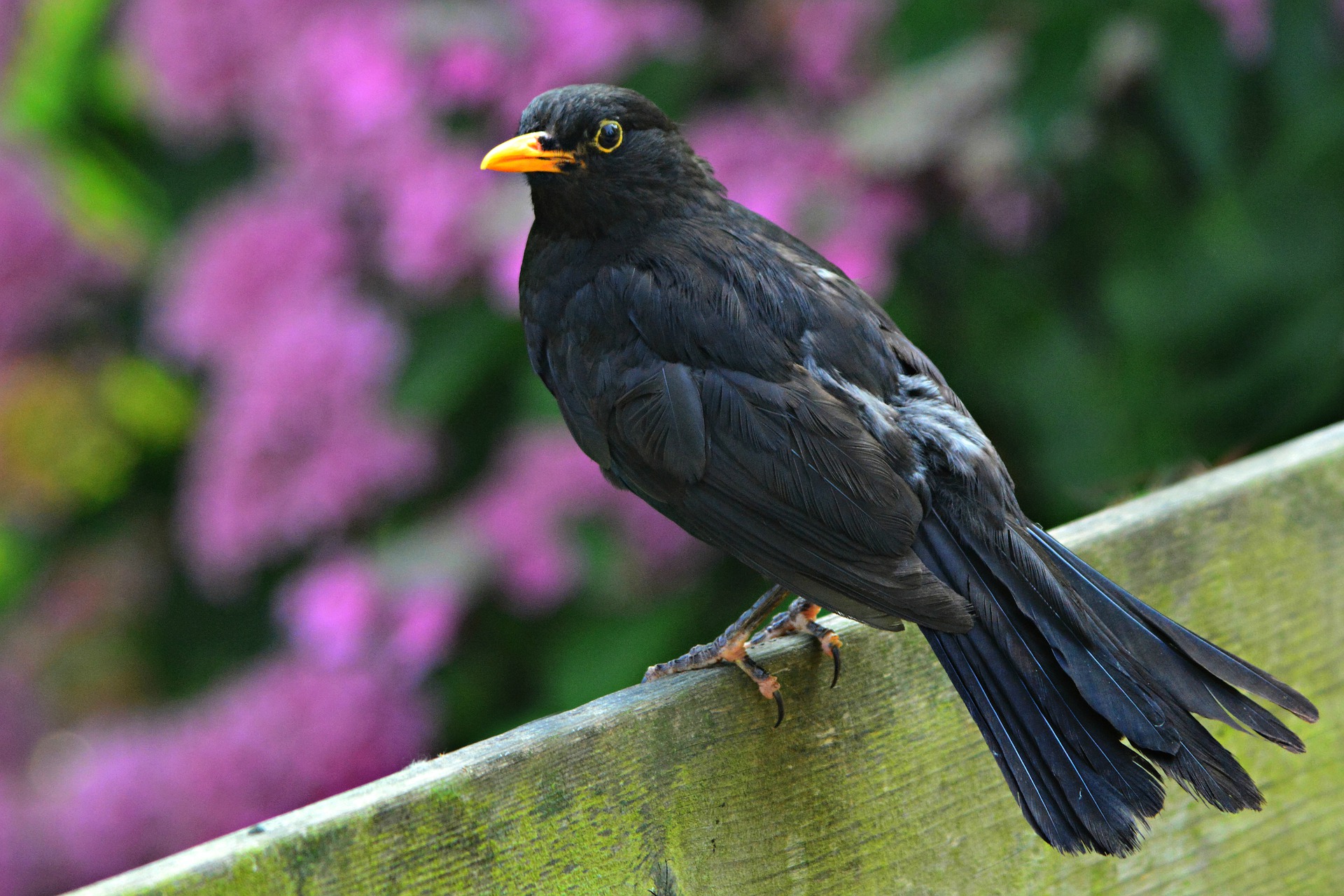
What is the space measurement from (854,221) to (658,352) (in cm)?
76

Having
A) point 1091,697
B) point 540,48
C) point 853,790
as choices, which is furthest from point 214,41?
point 1091,697

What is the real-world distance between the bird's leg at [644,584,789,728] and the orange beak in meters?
0.71

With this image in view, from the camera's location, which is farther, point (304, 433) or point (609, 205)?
point (304, 433)

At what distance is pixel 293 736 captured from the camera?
2627mm

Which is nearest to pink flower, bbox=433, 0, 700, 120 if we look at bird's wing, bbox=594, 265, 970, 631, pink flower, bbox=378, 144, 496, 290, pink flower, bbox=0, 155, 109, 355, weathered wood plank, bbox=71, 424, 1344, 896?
pink flower, bbox=378, 144, 496, 290

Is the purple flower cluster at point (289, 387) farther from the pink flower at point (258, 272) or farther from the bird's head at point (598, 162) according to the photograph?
the bird's head at point (598, 162)

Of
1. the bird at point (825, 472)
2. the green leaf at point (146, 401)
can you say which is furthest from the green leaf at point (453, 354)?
the green leaf at point (146, 401)

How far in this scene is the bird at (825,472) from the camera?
1286 millimetres

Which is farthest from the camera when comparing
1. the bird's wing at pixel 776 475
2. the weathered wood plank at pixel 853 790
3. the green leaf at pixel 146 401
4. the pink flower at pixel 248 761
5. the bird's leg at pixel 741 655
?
the green leaf at pixel 146 401

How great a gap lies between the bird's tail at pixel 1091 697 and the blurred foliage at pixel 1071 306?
2.89 ft

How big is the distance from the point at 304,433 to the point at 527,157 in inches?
32.4

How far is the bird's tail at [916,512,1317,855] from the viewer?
1227 mm

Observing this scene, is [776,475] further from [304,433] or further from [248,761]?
[248,761]

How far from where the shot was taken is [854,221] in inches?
99.9
